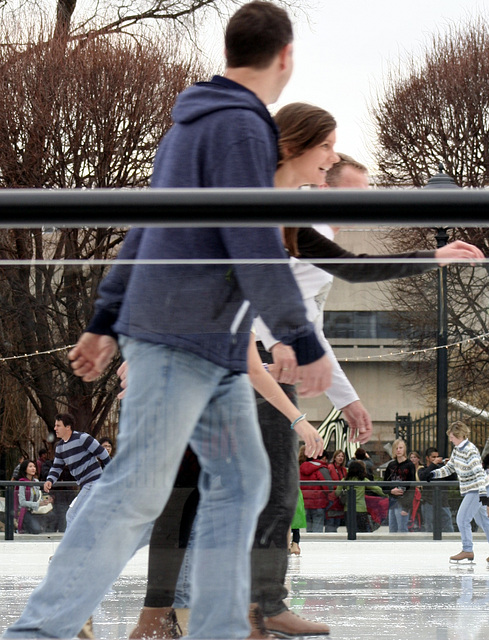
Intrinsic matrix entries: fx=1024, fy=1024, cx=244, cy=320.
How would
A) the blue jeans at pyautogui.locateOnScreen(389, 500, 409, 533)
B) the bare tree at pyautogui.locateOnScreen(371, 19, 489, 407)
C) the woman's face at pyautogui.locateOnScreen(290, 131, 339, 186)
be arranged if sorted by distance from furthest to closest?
the bare tree at pyautogui.locateOnScreen(371, 19, 489, 407)
the blue jeans at pyautogui.locateOnScreen(389, 500, 409, 533)
the woman's face at pyautogui.locateOnScreen(290, 131, 339, 186)

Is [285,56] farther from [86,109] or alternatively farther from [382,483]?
[86,109]

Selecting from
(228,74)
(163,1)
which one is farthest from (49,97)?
(228,74)

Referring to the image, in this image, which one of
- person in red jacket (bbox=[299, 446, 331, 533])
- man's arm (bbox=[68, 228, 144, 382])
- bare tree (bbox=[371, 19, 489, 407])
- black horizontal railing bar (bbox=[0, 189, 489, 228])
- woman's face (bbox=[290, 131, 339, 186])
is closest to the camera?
black horizontal railing bar (bbox=[0, 189, 489, 228])

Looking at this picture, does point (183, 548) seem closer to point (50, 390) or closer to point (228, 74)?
point (50, 390)

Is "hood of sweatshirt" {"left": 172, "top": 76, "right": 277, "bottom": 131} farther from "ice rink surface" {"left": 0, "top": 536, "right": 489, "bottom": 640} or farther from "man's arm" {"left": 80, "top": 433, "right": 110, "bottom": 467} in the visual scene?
"ice rink surface" {"left": 0, "top": 536, "right": 489, "bottom": 640}

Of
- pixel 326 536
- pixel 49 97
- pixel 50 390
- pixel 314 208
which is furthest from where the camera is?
pixel 49 97

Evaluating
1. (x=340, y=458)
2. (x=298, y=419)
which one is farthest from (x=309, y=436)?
(x=340, y=458)

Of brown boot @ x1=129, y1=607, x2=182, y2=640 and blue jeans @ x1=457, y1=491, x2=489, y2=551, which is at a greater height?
blue jeans @ x1=457, y1=491, x2=489, y2=551

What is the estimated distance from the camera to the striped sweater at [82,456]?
2.05 meters

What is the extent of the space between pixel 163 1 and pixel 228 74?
19037 mm

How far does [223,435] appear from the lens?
200 cm

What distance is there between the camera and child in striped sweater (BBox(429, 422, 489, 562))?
2096mm

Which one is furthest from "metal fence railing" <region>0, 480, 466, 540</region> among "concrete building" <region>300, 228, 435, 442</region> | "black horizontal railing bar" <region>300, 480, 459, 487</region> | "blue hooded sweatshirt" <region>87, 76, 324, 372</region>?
"blue hooded sweatshirt" <region>87, 76, 324, 372</region>

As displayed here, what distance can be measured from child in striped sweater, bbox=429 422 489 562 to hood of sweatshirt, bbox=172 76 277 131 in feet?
2.43
